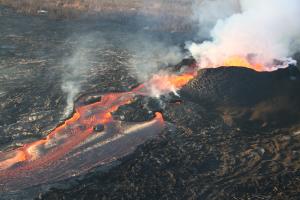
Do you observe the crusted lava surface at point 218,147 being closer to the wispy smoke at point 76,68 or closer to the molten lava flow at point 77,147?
the molten lava flow at point 77,147

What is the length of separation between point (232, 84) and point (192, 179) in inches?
296

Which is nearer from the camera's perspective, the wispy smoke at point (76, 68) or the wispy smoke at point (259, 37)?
the wispy smoke at point (76, 68)

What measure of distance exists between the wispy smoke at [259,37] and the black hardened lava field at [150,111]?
7 cm

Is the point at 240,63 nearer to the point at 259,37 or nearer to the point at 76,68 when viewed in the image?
the point at 259,37

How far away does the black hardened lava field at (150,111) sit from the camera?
12438 mm

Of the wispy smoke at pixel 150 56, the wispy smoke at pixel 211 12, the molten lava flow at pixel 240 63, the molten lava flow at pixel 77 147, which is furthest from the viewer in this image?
the wispy smoke at pixel 211 12

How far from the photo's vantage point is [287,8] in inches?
914

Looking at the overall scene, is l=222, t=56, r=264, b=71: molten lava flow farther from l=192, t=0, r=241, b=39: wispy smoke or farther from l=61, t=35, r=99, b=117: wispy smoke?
l=192, t=0, r=241, b=39: wispy smoke

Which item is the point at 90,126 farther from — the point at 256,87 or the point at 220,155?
the point at 256,87

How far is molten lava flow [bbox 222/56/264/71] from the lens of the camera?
20.7m

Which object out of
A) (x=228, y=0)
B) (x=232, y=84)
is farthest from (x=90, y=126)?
(x=228, y=0)

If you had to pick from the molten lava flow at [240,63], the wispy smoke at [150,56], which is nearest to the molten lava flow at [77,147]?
the wispy smoke at [150,56]

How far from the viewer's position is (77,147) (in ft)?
45.0

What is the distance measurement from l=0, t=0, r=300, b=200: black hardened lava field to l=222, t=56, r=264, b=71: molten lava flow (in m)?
0.09
